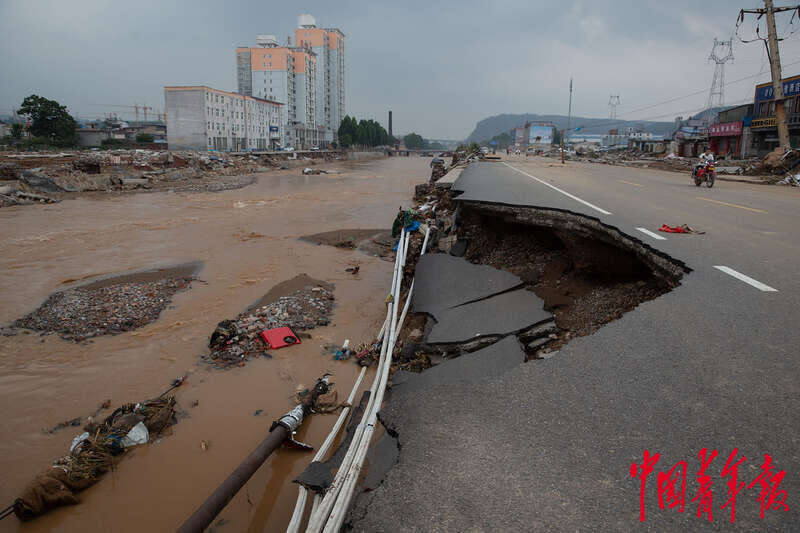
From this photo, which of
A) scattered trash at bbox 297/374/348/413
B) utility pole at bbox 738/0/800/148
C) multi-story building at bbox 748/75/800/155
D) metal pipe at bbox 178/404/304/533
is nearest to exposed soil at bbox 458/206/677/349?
metal pipe at bbox 178/404/304/533

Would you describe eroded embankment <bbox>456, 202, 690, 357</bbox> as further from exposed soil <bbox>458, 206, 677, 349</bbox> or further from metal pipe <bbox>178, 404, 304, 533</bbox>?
metal pipe <bbox>178, 404, 304, 533</bbox>

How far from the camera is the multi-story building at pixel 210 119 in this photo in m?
70.7

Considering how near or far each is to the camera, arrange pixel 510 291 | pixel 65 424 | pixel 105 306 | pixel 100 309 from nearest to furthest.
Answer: pixel 65 424 < pixel 510 291 < pixel 100 309 < pixel 105 306

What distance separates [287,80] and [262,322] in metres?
110

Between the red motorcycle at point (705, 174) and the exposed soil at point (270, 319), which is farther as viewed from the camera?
the red motorcycle at point (705, 174)

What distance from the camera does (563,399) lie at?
3.01m

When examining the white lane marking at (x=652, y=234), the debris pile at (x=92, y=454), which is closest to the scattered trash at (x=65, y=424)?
the debris pile at (x=92, y=454)

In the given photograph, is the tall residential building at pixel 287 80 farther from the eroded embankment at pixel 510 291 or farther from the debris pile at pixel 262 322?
the eroded embankment at pixel 510 291

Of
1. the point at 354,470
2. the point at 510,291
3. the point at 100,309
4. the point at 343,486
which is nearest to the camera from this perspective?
the point at 343,486

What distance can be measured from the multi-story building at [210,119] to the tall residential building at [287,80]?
1713cm

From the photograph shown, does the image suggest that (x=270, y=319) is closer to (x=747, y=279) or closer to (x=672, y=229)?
(x=672, y=229)

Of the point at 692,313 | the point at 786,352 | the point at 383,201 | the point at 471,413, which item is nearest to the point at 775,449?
the point at 786,352

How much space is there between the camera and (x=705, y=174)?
15.4m

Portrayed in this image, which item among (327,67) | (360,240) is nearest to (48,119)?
(360,240)
